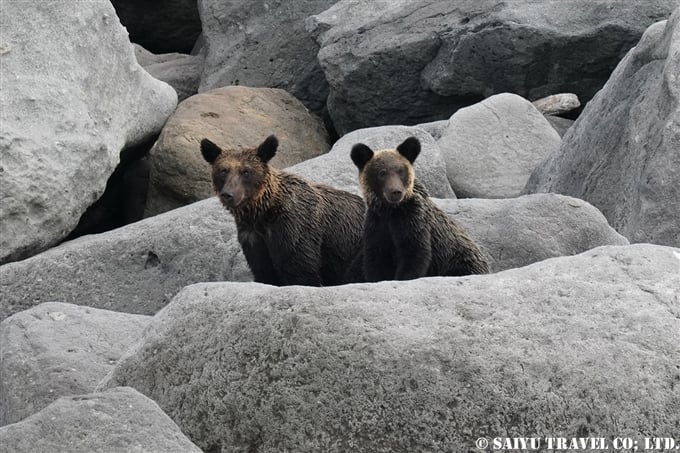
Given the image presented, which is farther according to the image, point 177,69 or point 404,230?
point 177,69

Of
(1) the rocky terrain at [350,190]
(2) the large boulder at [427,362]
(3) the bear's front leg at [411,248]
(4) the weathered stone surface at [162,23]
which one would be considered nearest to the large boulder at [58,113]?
(1) the rocky terrain at [350,190]

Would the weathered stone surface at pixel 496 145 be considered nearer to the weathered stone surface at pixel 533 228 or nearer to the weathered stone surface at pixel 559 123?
the weathered stone surface at pixel 559 123

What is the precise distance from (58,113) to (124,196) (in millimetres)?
2905

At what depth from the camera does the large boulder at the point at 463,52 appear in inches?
664

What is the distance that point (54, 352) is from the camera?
9891 mm

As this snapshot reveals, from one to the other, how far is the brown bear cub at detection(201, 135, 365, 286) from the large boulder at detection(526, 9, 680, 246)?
105 inches

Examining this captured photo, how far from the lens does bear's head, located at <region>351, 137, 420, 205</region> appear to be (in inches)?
453

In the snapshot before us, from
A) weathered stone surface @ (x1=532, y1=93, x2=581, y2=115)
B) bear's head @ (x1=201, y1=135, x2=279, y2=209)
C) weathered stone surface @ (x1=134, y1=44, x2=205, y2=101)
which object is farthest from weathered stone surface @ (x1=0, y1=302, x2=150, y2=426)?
weathered stone surface @ (x1=134, y1=44, x2=205, y2=101)

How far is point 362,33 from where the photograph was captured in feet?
57.6

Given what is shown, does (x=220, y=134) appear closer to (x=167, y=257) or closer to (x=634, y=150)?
(x=167, y=257)

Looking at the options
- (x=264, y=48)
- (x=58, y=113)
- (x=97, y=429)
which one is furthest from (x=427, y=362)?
(x=264, y=48)

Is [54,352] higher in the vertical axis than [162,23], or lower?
higher

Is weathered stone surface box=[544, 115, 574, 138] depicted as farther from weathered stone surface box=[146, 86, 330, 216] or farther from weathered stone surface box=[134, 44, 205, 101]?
weathered stone surface box=[134, 44, 205, 101]

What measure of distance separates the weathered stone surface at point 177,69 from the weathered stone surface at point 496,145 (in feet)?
14.6
